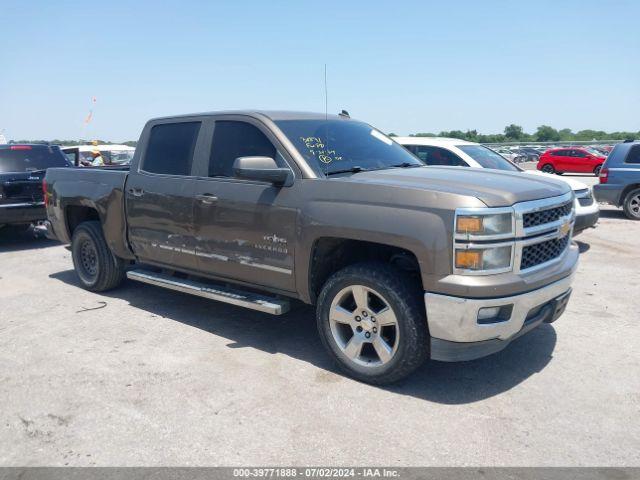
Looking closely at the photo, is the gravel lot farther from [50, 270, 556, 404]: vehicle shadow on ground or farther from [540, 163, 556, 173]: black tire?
[540, 163, 556, 173]: black tire

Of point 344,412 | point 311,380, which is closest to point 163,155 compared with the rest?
point 311,380

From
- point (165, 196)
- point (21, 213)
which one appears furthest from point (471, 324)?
point (21, 213)

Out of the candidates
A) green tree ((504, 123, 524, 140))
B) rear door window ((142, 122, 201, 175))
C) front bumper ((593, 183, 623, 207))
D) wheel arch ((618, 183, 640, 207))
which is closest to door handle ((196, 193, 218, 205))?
rear door window ((142, 122, 201, 175))

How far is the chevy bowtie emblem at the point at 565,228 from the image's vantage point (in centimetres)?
399

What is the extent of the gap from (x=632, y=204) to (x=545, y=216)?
9.23 metres

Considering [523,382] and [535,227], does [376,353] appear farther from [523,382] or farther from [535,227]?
[535,227]

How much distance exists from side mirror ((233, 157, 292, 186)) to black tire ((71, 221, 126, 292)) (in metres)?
2.82

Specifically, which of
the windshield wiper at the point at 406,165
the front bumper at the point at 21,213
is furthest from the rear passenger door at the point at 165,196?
the front bumper at the point at 21,213

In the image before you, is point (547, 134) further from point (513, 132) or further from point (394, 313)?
point (394, 313)

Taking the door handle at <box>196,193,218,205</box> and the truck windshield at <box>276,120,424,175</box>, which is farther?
the door handle at <box>196,193,218,205</box>

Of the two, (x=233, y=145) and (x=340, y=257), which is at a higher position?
(x=233, y=145)

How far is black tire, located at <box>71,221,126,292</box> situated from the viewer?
20.6 feet

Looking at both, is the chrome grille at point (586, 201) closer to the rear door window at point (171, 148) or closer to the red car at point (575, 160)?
the rear door window at point (171, 148)

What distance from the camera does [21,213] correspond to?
9.22 m
